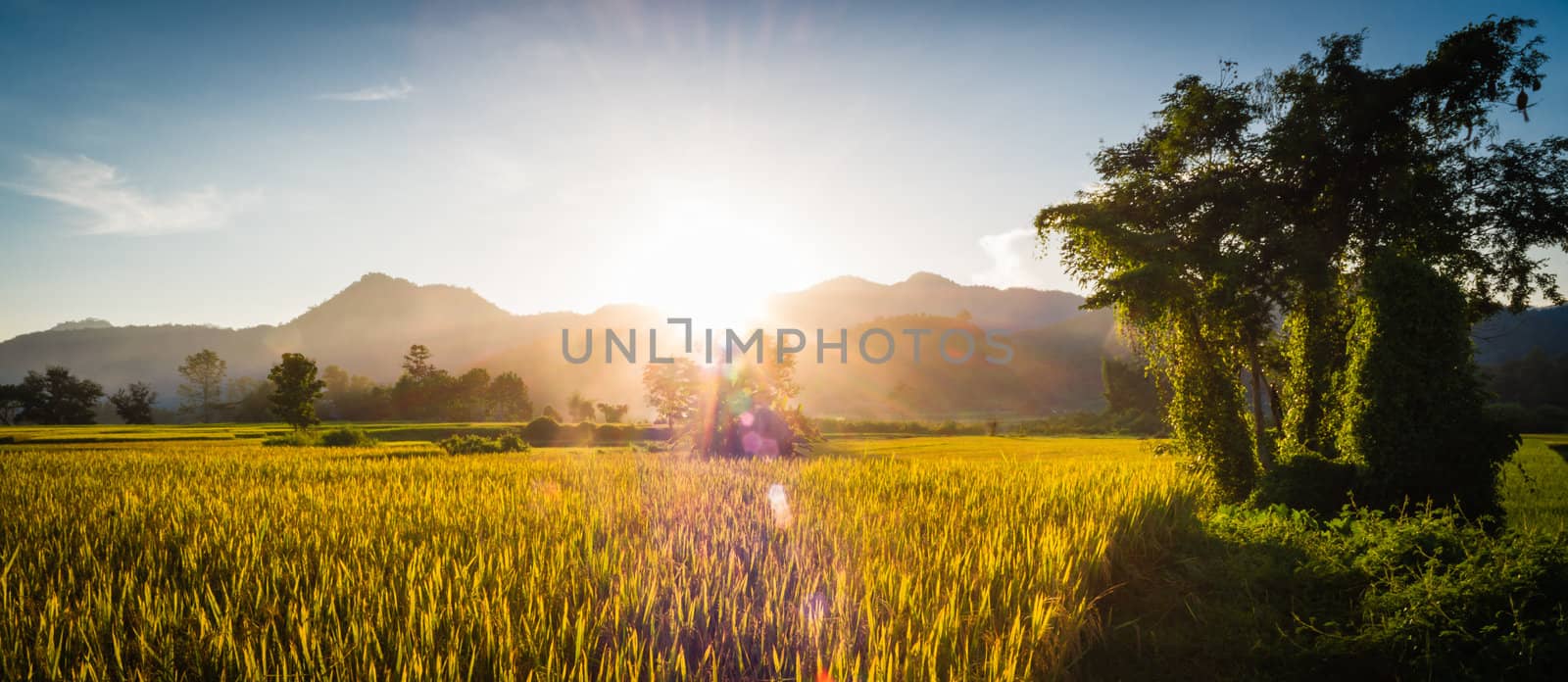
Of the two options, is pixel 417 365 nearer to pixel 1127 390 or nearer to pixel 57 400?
pixel 57 400

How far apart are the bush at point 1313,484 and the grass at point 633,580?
1300 millimetres

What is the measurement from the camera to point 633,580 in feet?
13.4

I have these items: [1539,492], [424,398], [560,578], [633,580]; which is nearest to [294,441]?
[560,578]

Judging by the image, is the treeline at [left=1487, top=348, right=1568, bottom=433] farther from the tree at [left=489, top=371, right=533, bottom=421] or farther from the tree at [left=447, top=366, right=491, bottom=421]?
the tree at [left=447, top=366, right=491, bottom=421]

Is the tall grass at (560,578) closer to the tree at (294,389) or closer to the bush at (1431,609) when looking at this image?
the bush at (1431,609)

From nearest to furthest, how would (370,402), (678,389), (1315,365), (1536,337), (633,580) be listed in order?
1. (633,580)
2. (1315,365)
3. (678,389)
4. (370,402)
5. (1536,337)

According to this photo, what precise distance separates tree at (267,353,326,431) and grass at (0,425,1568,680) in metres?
33.4

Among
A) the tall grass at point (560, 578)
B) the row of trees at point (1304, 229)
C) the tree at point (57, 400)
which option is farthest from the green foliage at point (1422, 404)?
the tree at point (57, 400)

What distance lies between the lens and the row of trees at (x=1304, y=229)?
11.8m

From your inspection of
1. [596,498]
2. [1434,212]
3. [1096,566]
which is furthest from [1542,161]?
[596,498]

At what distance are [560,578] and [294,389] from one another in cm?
4578

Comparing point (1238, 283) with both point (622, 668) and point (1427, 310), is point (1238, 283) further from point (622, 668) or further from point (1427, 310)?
point (622, 668)

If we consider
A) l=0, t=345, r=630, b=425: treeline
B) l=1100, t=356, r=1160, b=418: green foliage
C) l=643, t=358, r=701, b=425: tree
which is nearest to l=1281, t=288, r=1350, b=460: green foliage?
l=643, t=358, r=701, b=425: tree

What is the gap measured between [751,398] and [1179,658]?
67.5ft
